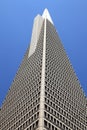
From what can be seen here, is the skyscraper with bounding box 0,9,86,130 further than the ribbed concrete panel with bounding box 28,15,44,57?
No

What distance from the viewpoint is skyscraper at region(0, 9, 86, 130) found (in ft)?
297

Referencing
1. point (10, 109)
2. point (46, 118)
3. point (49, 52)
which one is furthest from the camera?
point (49, 52)

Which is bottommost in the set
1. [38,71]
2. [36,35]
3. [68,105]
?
[68,105]

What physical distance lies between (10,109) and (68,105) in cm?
1925

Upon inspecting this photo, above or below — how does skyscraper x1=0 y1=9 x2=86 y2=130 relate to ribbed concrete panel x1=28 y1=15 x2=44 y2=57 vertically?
below

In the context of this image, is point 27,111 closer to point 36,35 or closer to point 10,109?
point 10,109

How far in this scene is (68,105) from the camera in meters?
110

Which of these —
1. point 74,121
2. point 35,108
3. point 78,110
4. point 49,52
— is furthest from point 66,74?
point 35,108

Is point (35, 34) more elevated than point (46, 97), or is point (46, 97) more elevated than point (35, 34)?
point (35, 34)

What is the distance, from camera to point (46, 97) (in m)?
95.2

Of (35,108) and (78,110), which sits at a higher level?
(78,110)

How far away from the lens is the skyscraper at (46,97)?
9049cm

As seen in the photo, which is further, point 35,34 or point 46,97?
point 35,34

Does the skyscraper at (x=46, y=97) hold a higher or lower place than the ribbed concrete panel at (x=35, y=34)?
lower
